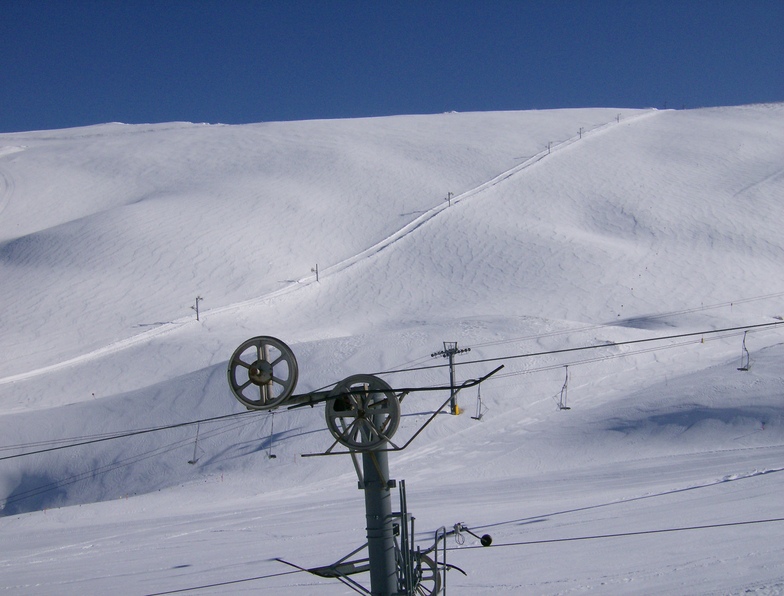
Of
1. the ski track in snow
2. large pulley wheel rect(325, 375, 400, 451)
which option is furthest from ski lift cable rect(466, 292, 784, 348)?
large pulley wheel rect(325, 375, 400, 451)

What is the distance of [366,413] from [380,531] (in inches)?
38.8

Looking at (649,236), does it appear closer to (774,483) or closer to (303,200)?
(303,200)

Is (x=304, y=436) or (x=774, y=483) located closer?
(x=774, y=483)

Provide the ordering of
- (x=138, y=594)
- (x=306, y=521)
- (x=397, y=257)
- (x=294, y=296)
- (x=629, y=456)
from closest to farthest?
(x=138, y=594) < (x=306, y=521) < (x=629, y=456) < (x=294, y=296) < (x=397, y=257)

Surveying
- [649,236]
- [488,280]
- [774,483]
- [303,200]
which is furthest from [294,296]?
[774,483]

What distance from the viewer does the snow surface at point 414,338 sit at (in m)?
13.2

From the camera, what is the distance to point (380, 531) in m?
6.84

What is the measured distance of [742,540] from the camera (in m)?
10.3

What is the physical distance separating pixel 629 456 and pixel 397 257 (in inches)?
953

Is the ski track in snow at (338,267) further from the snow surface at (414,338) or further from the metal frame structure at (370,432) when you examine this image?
the metal frame structure at (370,432)

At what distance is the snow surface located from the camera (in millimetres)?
13156

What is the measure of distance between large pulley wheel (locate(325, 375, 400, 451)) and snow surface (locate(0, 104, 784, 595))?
13.7ft

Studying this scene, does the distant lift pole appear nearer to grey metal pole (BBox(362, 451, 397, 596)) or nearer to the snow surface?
the snow surface

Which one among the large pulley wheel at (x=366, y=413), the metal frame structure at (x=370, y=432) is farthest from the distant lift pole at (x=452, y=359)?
the large pulley wheel at (x=366, y=413)
